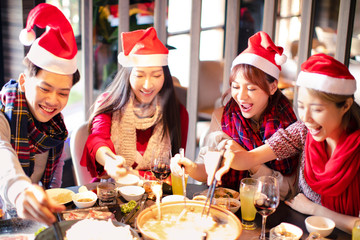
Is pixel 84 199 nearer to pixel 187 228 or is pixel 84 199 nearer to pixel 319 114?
pixel 187 228

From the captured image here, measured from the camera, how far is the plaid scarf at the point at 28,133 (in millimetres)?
1748

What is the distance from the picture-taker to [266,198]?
1.36m

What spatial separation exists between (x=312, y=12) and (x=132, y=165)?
5.16 feet

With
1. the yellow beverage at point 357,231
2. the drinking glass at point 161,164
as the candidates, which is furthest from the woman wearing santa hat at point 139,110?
the yellow beverage at point 357,231

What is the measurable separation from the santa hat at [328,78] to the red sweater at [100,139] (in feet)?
2.96

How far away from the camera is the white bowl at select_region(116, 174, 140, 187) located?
1.75 meters

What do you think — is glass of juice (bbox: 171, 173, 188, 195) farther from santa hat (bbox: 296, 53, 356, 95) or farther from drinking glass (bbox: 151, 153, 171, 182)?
santa hat (bbox: 296, 53, 356, 95)

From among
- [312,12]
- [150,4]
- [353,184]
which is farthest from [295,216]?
[150,4]

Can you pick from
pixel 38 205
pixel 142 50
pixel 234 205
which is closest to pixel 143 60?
pixel 142 50

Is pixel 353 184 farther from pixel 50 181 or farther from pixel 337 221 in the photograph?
pixel 50 181

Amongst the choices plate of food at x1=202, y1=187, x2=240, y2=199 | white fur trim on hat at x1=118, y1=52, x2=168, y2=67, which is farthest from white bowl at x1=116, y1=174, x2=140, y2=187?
white fur trim on hat at x1=118, y1=52, x2=168, y2=67

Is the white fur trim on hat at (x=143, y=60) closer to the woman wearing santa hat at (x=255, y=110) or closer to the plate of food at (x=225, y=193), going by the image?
the woman wearing santa hat at (x=255, y=110)

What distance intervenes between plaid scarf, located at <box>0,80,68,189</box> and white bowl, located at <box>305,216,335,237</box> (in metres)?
1.20

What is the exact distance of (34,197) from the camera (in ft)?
3.49
